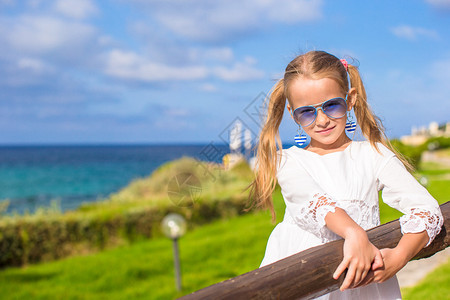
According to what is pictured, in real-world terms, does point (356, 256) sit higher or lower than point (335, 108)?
lower

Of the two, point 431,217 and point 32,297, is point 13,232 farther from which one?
point 431,217

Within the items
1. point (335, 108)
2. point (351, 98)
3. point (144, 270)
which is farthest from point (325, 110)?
point (144, 270)

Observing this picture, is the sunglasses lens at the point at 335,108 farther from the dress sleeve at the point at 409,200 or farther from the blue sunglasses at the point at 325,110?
the dress sleeve at the point at 409,200

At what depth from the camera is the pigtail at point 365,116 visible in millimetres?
1689

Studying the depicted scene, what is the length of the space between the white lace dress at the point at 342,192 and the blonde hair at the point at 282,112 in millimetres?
56

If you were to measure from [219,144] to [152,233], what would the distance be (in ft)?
28.6

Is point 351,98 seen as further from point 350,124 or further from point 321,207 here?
point 321,207

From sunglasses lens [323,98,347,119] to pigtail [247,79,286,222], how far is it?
0.24m

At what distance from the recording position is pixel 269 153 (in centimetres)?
165

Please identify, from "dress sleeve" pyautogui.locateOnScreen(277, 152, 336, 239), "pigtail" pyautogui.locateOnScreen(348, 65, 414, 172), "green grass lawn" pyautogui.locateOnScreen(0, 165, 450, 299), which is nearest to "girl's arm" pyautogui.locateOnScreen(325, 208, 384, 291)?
"dress sleeve" pyautogui.locateOnScreen(277, 152, 336, 239)

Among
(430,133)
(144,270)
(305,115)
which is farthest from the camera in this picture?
(430,133)

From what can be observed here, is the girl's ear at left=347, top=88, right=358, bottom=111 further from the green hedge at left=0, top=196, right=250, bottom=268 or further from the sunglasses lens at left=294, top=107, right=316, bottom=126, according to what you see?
the green hedge at left=0, top=196, right=250, bottom=268

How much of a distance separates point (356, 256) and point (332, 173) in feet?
1.42

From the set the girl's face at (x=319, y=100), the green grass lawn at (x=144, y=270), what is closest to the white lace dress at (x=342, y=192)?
the girl's face at (x=319, y=100)
